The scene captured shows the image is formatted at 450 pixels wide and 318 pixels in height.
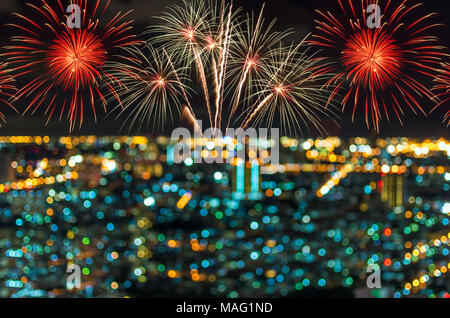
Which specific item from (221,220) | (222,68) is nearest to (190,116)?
(222,68)

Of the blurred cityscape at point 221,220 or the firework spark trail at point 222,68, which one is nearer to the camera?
the firework spark trail at point 222,68

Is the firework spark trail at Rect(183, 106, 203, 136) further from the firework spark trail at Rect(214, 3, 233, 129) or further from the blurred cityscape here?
the blurred cityscape

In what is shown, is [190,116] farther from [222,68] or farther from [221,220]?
[221,220]

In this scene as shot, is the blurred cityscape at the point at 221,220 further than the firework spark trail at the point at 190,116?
Yes

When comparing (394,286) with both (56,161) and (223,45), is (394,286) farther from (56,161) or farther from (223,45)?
(56,161)

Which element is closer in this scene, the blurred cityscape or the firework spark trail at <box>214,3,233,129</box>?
the firework spark trail at <box>214,3,233,129</box>

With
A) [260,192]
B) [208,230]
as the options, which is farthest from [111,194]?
[260,192]

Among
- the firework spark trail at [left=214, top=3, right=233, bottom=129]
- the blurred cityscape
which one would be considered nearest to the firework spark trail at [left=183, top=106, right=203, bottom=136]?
the firework spark trail at [left=214, top=3, right=233, bottom=129]

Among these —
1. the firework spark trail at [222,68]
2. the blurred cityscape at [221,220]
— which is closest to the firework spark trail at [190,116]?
the firework spark trail at [222,68]

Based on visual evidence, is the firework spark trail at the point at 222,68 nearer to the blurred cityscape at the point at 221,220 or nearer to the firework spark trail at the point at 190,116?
the firework spark trail at the point at 190,116
